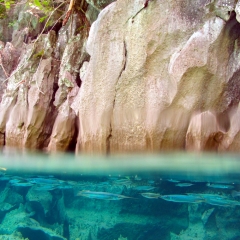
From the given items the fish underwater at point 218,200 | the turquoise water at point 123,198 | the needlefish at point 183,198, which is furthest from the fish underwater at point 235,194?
the needlefish at point 183,198

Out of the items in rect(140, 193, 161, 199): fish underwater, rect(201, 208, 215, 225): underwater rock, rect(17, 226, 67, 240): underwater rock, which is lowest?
rect(17, 226, 67, 240): underwater rock

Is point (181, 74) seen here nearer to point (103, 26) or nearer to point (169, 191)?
point (103, 26)

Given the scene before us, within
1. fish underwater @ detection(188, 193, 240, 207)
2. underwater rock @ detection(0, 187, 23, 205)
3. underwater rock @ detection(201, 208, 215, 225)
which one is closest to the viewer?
underwater rock @ detection(201, 208, 215, 225)

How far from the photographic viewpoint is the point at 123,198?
510 cm

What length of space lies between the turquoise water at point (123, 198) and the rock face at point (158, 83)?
0.58 metres

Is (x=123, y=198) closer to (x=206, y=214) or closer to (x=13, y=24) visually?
A: (x=206, y=214)

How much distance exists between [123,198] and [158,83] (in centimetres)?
329

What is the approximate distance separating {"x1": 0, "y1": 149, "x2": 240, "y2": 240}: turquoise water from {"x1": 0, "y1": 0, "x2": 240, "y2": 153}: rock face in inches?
22.6

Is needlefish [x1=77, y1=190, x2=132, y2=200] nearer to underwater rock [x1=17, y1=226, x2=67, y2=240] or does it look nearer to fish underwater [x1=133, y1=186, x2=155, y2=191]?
fish underwater [x1=133, y1=186, x2=155, y2=191]

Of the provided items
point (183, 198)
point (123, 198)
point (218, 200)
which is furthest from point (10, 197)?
point (218, 200)

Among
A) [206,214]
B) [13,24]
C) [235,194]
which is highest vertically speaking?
[13,24]

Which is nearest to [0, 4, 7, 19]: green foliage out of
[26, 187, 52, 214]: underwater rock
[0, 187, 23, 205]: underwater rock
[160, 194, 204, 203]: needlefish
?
[0, 187, 23, 205]: underwater rock

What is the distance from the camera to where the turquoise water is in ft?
13.7

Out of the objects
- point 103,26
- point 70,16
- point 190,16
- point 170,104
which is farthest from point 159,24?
point 70,16
